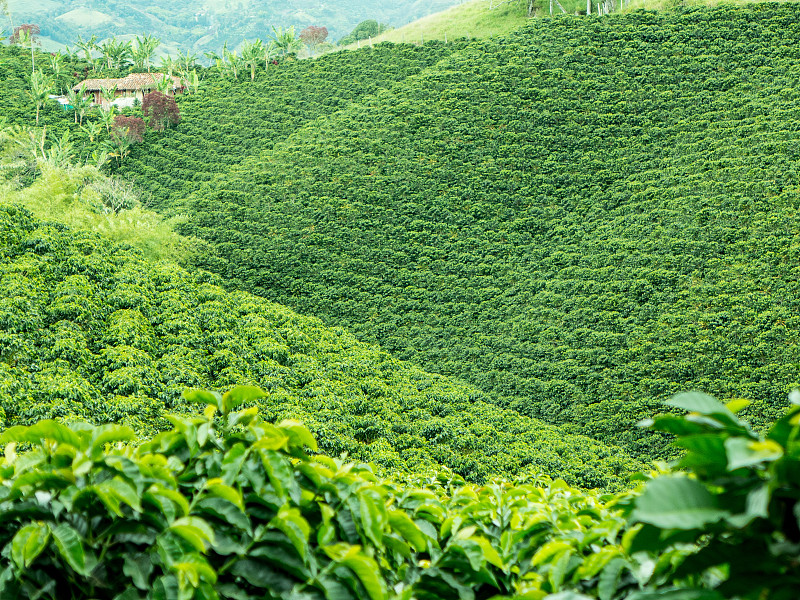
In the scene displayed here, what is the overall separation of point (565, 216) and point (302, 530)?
16501 mm

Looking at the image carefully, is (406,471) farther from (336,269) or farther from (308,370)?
(336,269)

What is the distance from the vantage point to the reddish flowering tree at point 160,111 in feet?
80.7

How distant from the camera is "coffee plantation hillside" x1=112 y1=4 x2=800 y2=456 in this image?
12406 mm

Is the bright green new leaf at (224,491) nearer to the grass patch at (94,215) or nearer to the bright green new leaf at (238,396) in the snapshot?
the bright green new leaf at (238,396)

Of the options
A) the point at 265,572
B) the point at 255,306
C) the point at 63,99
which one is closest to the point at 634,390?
the point at 255,306

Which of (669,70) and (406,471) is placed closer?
(406,471)

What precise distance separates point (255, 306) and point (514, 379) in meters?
5.94

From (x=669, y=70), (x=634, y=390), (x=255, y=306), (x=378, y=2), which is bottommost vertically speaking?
(x=634, y=390)

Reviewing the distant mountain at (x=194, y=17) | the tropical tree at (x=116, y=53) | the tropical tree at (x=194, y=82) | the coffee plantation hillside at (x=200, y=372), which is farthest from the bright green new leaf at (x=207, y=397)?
the distant mountain at (x=194, y=17)

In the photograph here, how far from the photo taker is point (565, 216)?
16.9m

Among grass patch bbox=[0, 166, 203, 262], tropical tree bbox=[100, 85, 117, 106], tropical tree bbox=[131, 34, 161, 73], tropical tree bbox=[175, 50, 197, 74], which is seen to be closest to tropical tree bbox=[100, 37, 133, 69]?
tropical tree bbox=[131, 34, 161, 73]

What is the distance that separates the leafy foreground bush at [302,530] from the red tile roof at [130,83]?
3161cm

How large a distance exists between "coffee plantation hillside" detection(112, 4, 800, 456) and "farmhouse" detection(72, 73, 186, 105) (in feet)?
25.9

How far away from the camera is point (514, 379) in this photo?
1291cm
